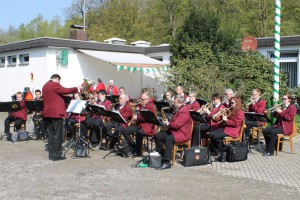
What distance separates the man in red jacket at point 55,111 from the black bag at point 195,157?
2745mm

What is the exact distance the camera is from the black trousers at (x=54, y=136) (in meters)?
8.77

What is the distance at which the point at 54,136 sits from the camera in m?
8.84

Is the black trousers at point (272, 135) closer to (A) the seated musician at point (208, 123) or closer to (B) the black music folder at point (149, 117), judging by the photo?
(A) the seated musician at point (208, 123)

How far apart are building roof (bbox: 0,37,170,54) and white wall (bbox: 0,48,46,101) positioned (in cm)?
30

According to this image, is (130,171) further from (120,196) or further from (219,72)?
(219,72)

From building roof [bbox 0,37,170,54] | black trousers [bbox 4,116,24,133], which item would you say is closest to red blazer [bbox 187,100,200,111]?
black trousers [bbox 4,116,24,133]

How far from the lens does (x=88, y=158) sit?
29.2 ft

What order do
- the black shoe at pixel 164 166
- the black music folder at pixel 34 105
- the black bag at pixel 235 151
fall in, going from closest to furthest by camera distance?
the black shoe at pixel 164 166, the black bag at pixel 235 151, the black music folder at pixel 34 105

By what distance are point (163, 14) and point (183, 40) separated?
21.1 m

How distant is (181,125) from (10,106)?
526cm

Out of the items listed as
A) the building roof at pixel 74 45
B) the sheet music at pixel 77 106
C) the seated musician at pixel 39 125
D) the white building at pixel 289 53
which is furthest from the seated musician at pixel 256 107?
the building roof at pixel 74 45

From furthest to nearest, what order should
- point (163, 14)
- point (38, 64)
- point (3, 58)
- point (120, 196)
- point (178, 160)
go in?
1. point (163, 14)
2. point (3, 58)
3. point (38, 64)
4. point (178, 160)
5. point (120, 196)

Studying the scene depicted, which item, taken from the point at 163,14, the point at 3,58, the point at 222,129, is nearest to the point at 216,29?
the point at 222,129

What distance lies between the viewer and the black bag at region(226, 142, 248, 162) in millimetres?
8375
